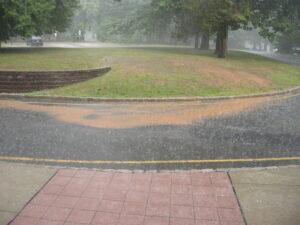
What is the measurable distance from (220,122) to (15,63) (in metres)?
13.2

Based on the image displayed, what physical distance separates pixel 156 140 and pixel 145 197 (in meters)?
3.11

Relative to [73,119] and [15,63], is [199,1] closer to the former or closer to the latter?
[15,63]

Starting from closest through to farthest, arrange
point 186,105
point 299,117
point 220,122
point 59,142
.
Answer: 1. point 59,142
2. point 220,122
3. point 299,117
4. point 186,105

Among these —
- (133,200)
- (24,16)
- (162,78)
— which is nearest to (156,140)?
(133,200)

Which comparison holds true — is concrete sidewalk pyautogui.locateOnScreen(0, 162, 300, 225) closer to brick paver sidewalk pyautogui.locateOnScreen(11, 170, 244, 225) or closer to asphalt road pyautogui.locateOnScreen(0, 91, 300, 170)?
brick paver sidewalk pyautogui.locateOnScreen(11, 170, 244, 225)

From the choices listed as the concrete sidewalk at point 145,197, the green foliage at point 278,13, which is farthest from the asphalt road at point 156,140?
the green foliage at point 278,13

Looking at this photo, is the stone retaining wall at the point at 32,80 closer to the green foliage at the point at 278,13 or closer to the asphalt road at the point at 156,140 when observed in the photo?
the asphalt road at the point at 156,140

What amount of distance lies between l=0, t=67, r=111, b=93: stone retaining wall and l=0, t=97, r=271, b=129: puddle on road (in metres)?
2.40

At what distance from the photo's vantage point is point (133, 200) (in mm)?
5316

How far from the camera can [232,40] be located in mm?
73938

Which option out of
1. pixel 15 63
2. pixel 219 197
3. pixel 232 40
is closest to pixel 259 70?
pixel 15 63

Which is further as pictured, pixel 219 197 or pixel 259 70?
pixel 259 70

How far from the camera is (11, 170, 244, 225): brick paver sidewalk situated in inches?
189

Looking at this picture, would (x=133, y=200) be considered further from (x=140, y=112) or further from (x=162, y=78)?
(x=162, y=78)
